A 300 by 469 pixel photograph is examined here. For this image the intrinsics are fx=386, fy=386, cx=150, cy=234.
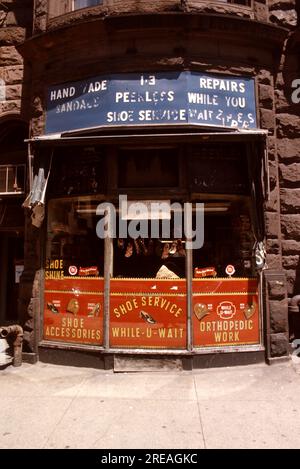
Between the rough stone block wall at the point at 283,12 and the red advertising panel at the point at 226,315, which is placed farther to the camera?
the rough stone block wall at the point at 283,12

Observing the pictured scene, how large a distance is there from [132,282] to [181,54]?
4111mm

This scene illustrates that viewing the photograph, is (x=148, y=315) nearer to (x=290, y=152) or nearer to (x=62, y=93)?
(x=290, y=152)

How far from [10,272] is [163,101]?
18.0ft

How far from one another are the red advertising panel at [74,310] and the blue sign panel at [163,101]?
282 cm

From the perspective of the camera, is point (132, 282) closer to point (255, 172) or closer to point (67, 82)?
point (255, 172)

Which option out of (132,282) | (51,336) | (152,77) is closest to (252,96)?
(152,77)

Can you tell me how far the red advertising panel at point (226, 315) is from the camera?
21.4 feet

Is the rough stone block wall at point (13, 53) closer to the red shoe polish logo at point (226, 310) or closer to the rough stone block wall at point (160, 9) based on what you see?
the rough stone block wall at point (160, 9)

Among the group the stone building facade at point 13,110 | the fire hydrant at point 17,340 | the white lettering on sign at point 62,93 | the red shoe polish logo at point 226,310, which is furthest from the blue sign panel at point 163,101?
the fire hydrant at point 17,340

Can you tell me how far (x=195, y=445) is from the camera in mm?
3877

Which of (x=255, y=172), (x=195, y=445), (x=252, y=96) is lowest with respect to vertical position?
(x=195, y=445)

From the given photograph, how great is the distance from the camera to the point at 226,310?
260 inches

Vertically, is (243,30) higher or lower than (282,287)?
higher

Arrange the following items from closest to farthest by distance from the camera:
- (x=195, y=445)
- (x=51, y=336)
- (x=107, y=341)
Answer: (x=195, y=445) < (x=107, y=341) < (x=51, y=336)
